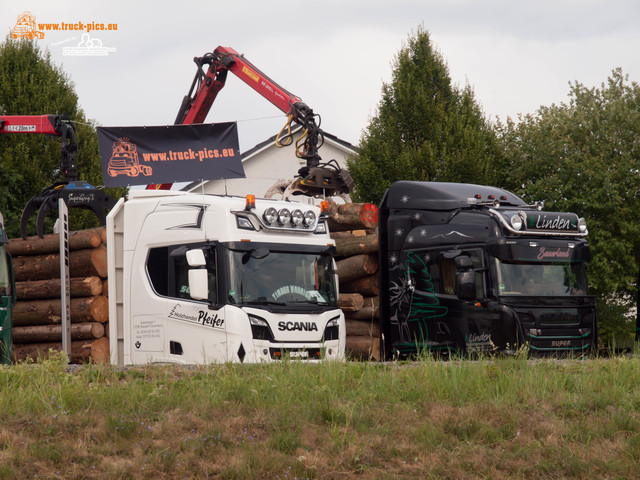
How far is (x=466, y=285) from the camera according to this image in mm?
12664

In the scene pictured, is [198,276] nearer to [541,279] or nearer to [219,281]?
[219,281]

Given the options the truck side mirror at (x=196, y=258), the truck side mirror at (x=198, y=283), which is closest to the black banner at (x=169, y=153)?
the truck side mirror at (x=196, y=258)

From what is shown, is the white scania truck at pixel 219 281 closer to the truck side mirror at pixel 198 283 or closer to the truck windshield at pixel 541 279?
the truck side mirror at pixel 198 283

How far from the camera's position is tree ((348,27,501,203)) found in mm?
26297

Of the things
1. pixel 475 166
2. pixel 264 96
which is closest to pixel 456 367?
pixel 264 96

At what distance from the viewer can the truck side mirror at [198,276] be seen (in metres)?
11.3

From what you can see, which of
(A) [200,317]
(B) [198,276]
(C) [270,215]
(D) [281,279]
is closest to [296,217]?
(C) [270,215]

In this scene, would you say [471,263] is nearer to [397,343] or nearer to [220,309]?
[397,343]

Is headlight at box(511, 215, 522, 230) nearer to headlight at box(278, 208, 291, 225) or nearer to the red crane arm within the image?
headlight at box(278, 208, 291, 225)

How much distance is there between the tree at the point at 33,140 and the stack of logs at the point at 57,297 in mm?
9249

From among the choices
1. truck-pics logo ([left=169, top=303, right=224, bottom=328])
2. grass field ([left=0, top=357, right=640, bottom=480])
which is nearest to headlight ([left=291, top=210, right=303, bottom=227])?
truck-pics logo ([left=169, top=303, right=224, bottom=328])

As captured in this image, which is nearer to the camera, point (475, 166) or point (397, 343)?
point (397, 343)

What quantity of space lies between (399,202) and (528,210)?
2.32 m

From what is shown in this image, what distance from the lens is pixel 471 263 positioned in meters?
12.8
